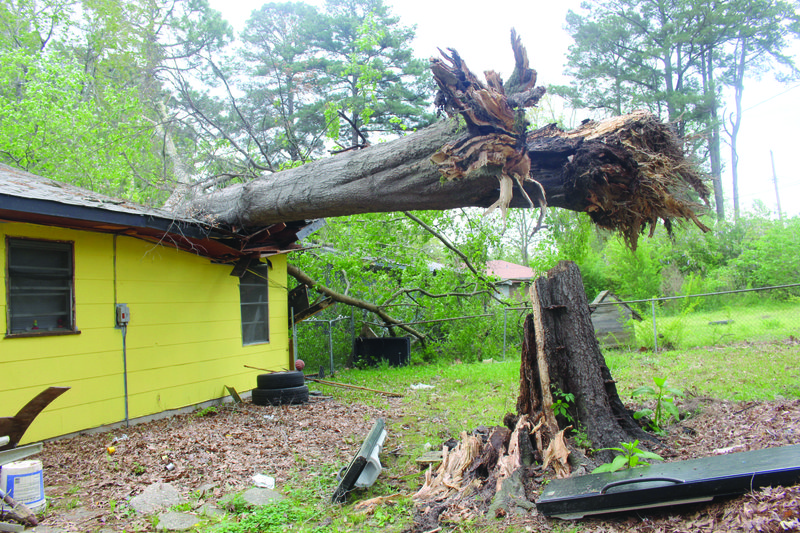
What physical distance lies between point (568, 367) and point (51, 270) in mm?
5707

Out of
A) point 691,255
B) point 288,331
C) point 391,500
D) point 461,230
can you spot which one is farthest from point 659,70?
point 391,500

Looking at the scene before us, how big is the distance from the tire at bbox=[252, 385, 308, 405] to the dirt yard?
1.78ft

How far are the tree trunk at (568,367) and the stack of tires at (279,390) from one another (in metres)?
4.20

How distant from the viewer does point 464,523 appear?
10.2ft

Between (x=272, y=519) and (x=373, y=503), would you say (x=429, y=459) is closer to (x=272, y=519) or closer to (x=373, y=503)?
(x=373, y=503)

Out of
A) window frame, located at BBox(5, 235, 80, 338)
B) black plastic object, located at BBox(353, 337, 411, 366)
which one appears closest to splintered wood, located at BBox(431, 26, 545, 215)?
window frame, located at BBox(5, 235, 80, 338)

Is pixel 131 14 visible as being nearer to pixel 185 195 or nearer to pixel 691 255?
pixel 185 195

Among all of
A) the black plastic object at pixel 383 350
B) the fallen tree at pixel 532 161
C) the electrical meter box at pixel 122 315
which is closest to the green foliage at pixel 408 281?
A: the black plastic object at pixel 383 350

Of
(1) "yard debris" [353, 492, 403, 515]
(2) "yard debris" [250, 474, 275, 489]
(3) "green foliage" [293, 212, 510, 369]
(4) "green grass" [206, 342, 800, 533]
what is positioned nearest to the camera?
(4) "green grass" [206, 342, 800, 533]

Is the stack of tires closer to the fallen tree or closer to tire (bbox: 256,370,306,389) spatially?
tire (bbox: 256,370,306,389)

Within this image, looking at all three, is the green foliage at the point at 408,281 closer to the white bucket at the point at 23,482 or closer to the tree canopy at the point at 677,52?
the white bucket at the point at 23,482

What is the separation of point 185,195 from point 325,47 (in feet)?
42.6

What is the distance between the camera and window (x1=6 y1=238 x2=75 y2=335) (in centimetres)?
516

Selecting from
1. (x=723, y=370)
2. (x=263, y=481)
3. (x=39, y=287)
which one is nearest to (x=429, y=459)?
(x=263, y=481)
